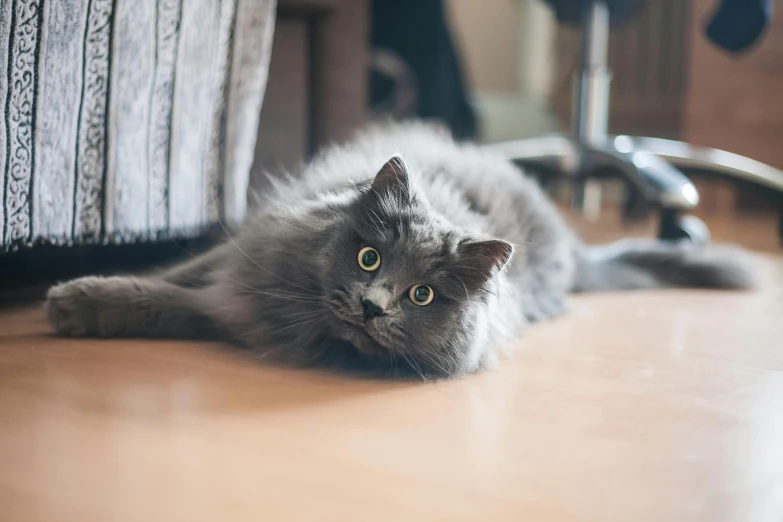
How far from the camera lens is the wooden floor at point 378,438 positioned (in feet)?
2.70

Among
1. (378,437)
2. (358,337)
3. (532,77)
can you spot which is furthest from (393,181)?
(532,77)

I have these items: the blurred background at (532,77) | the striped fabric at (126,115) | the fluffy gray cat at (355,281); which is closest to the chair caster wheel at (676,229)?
the blurred background at (532,77)

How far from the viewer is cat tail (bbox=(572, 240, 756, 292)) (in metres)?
2.17

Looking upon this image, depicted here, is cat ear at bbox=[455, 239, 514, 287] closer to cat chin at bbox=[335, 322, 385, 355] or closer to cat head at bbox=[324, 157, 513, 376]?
cat head at bbox=[324, 157, 513, 376]

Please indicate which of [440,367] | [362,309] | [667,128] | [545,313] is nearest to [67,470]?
[362,309]

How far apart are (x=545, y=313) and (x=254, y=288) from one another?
2.38ft

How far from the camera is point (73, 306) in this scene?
1335mm

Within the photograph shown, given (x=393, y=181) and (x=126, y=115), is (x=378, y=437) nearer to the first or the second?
(x=393, y=181)

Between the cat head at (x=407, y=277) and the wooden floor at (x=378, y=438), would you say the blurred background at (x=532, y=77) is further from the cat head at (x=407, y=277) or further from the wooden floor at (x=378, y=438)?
the wooden floor at (x=378, y=438)

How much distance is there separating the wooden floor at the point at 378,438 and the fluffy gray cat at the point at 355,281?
0.06m

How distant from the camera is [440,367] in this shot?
49.4 inches

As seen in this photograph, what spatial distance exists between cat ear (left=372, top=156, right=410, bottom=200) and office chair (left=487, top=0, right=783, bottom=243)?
1.50 m

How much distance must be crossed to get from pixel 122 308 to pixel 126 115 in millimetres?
407

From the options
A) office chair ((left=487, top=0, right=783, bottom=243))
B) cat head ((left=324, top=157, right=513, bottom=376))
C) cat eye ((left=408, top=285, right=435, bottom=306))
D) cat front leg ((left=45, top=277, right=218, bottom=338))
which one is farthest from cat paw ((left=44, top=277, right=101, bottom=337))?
office chair ((left=487, top=0, right=783, bottom=243))
